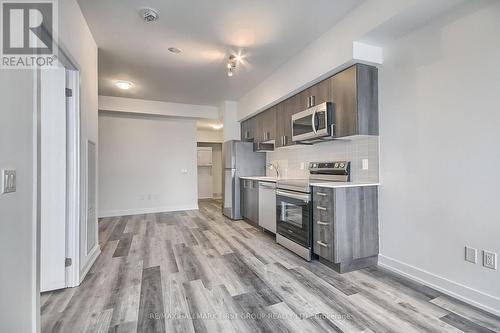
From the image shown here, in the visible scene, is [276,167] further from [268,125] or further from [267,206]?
[267,206]

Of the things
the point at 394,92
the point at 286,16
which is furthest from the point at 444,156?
the point at 286,16

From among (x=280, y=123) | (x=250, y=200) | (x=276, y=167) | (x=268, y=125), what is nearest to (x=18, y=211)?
(x=280, y=123)

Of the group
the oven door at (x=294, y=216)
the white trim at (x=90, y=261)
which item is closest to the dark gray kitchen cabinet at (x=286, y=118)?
the oven door at (x=294, y=216)

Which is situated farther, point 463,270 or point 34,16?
point 463,270

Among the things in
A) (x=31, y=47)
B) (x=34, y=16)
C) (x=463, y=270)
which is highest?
(x=34, y=16)

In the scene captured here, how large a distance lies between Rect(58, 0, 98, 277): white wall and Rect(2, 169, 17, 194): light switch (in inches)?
51.6

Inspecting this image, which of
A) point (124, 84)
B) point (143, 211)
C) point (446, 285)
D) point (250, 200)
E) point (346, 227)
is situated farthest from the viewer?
point (143, 211)

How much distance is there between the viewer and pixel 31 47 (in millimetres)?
1385

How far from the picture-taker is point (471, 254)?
197 cm

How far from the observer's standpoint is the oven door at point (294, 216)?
9.42 ft

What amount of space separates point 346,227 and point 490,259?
1090 mm

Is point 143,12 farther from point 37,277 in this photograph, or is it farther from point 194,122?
point 194,122

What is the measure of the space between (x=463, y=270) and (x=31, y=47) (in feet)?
11.3

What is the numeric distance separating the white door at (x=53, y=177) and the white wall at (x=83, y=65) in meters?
0.21
